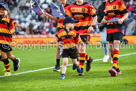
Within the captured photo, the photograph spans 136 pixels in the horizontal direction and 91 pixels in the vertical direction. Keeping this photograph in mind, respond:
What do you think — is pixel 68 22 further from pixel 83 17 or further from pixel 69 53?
pixel 83 17

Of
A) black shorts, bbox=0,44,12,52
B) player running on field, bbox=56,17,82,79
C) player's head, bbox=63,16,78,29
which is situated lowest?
black shorts, bbox=0,44,12,52

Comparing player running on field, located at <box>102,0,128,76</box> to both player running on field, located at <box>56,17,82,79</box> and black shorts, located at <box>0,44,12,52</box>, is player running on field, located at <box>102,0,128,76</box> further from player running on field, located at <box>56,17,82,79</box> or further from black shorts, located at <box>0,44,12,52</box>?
black shorts, located at <box>0,44,12,52</box>

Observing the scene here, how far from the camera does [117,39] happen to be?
8383 mm

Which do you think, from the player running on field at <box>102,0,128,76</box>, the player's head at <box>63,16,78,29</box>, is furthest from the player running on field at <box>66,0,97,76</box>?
the player's head at <box>63,16,78,29</box>

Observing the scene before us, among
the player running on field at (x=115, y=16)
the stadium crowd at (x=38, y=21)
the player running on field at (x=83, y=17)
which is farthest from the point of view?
the stadium crowd at (x=38, y=21)

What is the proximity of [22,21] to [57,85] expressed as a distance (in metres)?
22.9

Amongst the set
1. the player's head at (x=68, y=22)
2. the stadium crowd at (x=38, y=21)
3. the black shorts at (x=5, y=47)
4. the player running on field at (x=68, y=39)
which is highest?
Result: the player's head at (x=68, y=22)

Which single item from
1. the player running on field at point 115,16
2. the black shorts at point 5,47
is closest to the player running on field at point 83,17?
the player running on field at point 115,16

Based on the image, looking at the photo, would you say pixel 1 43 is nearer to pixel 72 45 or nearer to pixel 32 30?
pixel 72 45

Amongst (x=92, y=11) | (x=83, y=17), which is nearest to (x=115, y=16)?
(x=92, y=11)

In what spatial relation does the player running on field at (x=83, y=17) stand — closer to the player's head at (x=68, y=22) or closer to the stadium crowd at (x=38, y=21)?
the player's head at (x=68, y=22)

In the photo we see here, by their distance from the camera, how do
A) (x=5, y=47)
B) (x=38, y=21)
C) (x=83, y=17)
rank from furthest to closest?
1. (x=38, y=21)
2. (x=83, y=17)
3. (x=5, y=47)

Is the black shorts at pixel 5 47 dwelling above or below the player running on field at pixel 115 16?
below

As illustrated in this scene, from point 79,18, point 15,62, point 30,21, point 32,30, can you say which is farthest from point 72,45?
point 30,21
